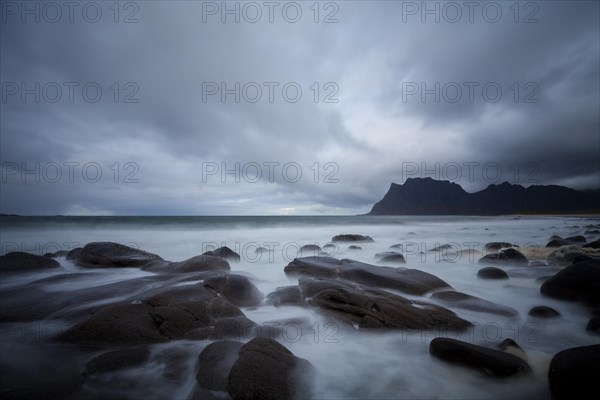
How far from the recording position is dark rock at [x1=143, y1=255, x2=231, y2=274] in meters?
7.86

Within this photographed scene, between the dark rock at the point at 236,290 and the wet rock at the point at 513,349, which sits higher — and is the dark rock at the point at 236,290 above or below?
above

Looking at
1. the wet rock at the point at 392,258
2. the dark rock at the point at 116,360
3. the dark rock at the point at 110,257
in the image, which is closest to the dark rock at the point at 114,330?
the dark rock at the point at 116,360

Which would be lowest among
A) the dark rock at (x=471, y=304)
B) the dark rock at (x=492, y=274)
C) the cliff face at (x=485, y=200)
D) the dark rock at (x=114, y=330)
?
the dark rock at (x=471, y=304)

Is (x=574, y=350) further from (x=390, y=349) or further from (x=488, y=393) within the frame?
(x=390, y=349)

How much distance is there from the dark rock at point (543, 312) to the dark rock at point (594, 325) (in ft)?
1.71

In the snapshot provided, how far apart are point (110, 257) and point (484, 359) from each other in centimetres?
1093

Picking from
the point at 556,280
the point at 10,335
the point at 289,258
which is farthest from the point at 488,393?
the point at 289,258

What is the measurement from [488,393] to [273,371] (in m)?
2.55

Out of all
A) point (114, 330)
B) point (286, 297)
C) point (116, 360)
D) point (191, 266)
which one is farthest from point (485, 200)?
point (116, 360)

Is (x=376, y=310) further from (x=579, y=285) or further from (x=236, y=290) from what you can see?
(x=579, y=285)

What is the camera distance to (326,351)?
13.1ft

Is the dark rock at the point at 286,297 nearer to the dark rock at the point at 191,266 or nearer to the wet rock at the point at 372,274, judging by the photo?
the wet rock at the point at 372,274

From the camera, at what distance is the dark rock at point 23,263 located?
307 inches

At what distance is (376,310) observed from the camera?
16.2ft
